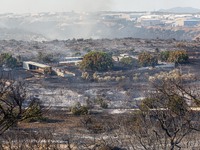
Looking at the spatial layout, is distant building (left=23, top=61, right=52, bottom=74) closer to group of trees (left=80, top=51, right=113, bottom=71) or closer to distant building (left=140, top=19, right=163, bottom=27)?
group of trees (left=80, top=51, right=113, bottom=71)

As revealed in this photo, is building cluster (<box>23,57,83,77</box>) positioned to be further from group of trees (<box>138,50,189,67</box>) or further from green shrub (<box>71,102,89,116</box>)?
green shrub (<box>71,102,89,116</box>)

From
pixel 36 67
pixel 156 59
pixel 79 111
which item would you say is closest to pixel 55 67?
pixel 36 67

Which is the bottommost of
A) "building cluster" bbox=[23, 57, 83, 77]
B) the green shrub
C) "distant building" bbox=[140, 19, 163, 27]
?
"distant building" bbox=[140, 19, 163, 27]

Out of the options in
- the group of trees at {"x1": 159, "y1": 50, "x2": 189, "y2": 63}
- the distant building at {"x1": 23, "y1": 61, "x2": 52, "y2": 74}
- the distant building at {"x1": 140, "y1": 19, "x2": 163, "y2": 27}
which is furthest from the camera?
the distant building at {"x1": 140, "y1": 19, "x2": 163, "y2": 27}

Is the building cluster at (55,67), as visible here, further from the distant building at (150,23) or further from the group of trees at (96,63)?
the distant building at (150,23)

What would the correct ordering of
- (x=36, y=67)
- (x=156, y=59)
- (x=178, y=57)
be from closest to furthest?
(x=36, y=67) < (x=178, y=57) < (x=156, y=59)

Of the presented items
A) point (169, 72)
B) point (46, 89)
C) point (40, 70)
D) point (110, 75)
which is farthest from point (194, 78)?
point (40, 70)

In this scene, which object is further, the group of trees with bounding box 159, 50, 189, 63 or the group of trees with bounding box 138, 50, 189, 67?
the group of trees with bounding box 159, 50, 189, 63

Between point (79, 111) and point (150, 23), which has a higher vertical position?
point (79, 111)

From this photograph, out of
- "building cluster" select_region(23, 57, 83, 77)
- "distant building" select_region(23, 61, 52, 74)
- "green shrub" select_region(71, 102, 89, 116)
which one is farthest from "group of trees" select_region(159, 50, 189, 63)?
"green shrub" select_region(71, 102, 89, 116)

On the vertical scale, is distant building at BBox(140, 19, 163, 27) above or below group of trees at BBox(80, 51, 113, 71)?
below

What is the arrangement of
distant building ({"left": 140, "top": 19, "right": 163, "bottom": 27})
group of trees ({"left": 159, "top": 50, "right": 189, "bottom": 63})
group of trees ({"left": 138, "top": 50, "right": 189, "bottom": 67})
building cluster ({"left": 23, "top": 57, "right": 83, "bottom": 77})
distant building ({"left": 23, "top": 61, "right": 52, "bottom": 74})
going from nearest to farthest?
1. building cluster ({"left": 23, "top": 57, "right": 83, "bottom": 77})
2. distant building ({"left": 23, "top": 61, "right": 52, "bottom": 74})
3. group of trees ({"left": 138, "top": 50, "right": 189, "bottom": 67})
4. group of trees ({"left": 159, "top": 50, "right": 189, "bottom": 63})
5. distant building ({"left": 140, "top": 19, "right": 163, "bottom": 27})

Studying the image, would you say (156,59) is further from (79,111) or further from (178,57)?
(79,111)

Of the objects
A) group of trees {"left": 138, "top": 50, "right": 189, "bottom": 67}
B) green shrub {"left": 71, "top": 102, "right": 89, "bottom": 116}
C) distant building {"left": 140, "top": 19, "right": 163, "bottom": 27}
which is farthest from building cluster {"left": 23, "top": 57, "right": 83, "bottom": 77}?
distant building {"left": 140, "top": 19, "right": 163, "bottom": 27}
